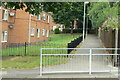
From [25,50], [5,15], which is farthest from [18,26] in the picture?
[25,50]

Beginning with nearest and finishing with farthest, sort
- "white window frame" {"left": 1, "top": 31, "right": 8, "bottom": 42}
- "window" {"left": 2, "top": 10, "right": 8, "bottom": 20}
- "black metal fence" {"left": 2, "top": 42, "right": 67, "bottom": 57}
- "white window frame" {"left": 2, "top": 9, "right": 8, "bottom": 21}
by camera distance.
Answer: "black metal fence" {"left": 2, "top": 42, "right": 67, "bottom": 57} → "window" {"left": 2, "top": 10, "right": 8, "bottom": 20} → "white window frame" {"left": 2, "top": 9, "right": 8, "bottom": 21} → "white window frame" {"left": 1, "top": 31, "right": 8, "bottom": 42}

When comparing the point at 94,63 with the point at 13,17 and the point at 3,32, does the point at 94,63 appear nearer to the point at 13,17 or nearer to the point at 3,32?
the point at 3,32

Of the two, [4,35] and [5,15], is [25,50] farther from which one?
[5,15]

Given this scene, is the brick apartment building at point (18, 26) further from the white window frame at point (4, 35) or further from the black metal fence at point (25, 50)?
the black metal fence at point (25, 50)

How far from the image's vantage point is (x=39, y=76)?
6.39 metres

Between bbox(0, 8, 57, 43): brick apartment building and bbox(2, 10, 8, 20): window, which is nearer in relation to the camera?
bbox(2, 10, 8, 20): window

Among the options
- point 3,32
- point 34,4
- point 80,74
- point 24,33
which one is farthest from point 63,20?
point 80,74

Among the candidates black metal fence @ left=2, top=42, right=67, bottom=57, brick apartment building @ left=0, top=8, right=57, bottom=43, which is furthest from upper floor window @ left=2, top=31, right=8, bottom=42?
black metal fence @ left=2, top=42, right=67, bottom=57

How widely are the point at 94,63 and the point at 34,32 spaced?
15965mm

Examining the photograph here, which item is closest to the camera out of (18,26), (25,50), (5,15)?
(25,50)

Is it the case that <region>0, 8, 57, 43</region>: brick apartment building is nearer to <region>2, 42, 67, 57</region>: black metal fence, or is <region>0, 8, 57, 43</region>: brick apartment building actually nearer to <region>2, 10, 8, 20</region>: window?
<region>2, 10, 8, 20</region>: window

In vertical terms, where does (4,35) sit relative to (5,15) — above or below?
below

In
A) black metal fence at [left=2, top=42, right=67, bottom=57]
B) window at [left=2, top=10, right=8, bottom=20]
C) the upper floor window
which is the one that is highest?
window at [left=2, top=10, right=8, bottom=20]

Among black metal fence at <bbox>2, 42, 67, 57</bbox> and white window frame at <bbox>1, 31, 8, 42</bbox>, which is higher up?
white window frame at <bbox>1, 31, 8, 42</bbox>
